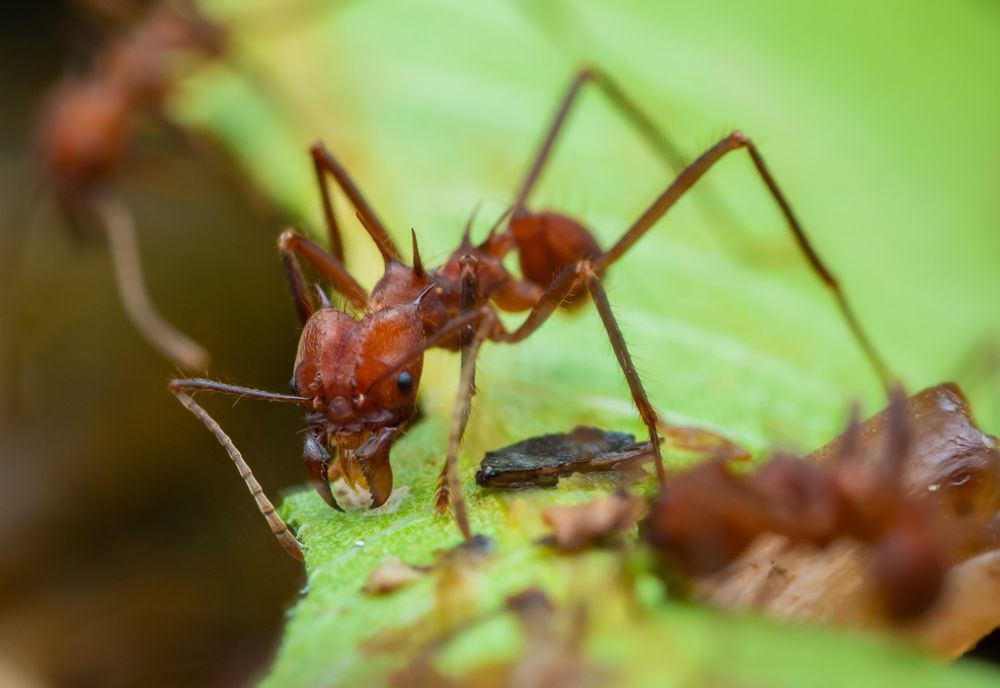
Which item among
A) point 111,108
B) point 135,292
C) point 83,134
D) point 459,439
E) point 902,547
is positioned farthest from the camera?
point 111,108

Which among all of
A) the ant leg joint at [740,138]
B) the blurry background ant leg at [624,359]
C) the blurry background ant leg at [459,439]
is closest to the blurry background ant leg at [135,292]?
the blurry background ant leg at [459,439]

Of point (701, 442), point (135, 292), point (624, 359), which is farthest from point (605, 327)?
point (135, 292)

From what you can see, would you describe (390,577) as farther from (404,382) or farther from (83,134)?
(83,134)

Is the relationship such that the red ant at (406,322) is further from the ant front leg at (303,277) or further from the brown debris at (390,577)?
the brown debris at (390,577)

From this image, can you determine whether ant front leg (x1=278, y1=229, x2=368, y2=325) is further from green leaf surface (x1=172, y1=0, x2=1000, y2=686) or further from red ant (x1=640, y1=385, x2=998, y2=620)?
red ant (x1=640, y1=385, x2=998, y2=620)

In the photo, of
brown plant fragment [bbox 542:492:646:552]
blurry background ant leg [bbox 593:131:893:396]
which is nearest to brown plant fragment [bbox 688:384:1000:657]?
brown plant fragment [bbox 542:492:646:552]
